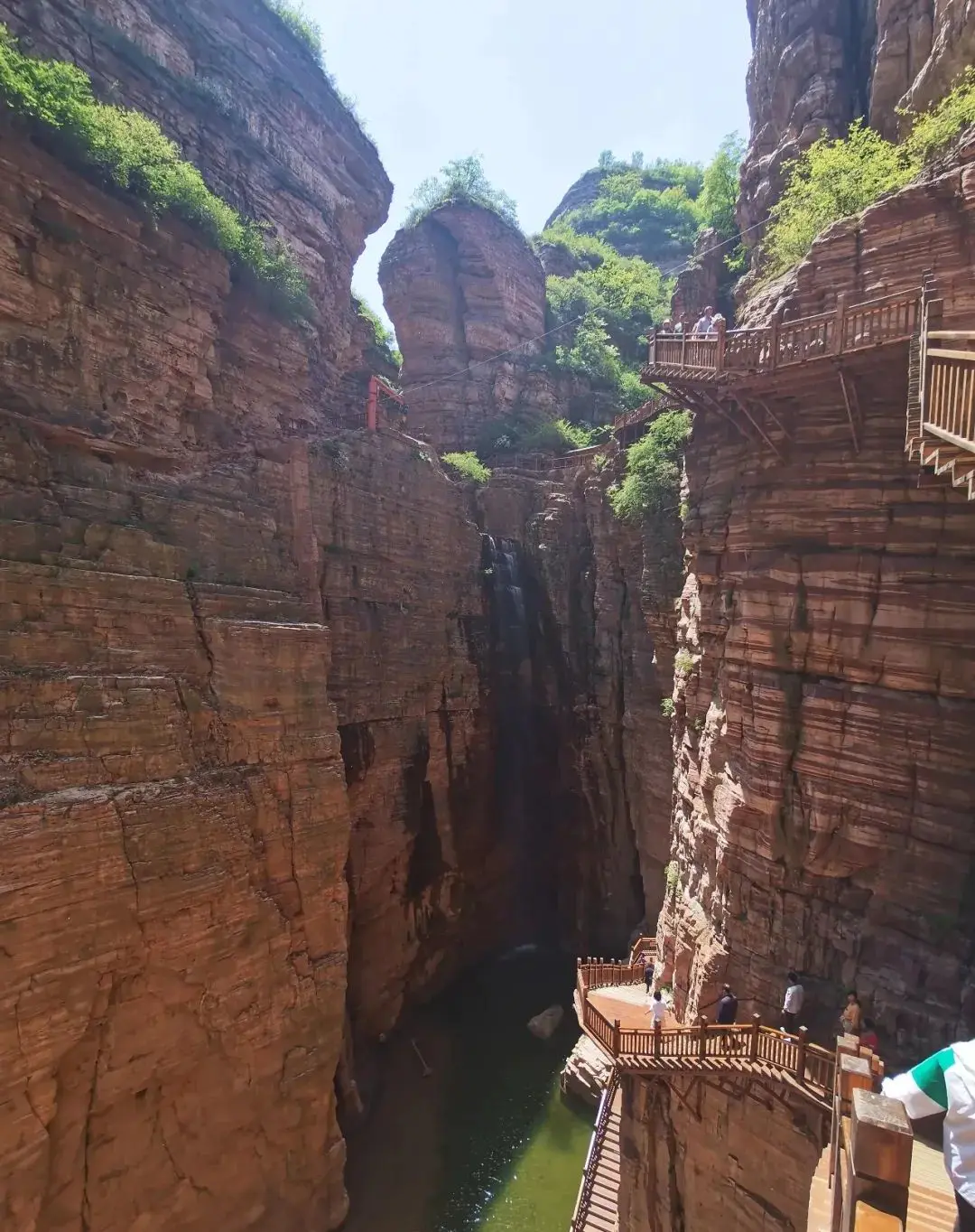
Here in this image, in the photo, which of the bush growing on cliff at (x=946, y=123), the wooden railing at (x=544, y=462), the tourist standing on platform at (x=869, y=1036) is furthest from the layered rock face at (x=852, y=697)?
the wooden railing at (x=544, y=462)

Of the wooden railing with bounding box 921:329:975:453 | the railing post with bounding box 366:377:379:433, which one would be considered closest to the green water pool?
the wooden railing with bounding box 921:329:975:453

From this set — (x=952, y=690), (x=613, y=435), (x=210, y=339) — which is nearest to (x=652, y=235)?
(x=613, y=435)

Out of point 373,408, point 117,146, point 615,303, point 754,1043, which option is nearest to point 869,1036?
point 754,1043

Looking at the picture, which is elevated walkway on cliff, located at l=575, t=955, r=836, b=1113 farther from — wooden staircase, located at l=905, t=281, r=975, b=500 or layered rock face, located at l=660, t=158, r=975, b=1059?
wooden staircase, located at l=905, t=281, r=975, b=500

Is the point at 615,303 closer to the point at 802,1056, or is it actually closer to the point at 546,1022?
the point at 546,1022

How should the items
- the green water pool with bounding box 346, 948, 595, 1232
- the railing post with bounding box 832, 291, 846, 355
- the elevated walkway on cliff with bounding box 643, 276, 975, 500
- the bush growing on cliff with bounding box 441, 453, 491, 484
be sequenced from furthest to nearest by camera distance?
the bush growing on cliff with bounding box 441, 453, 491, 484 → the green water pool with bounding box 346, 948, 595, 1232 → the railing post with bounding box 832, 291, 846, 355 → the elevated walkway on cliff with bounding box 643, 276, 975, 500

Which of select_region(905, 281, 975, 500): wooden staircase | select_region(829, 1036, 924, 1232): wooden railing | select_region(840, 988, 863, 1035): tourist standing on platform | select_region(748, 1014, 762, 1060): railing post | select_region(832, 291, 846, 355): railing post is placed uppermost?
select_region(832, 291, 846, 355): railing post
